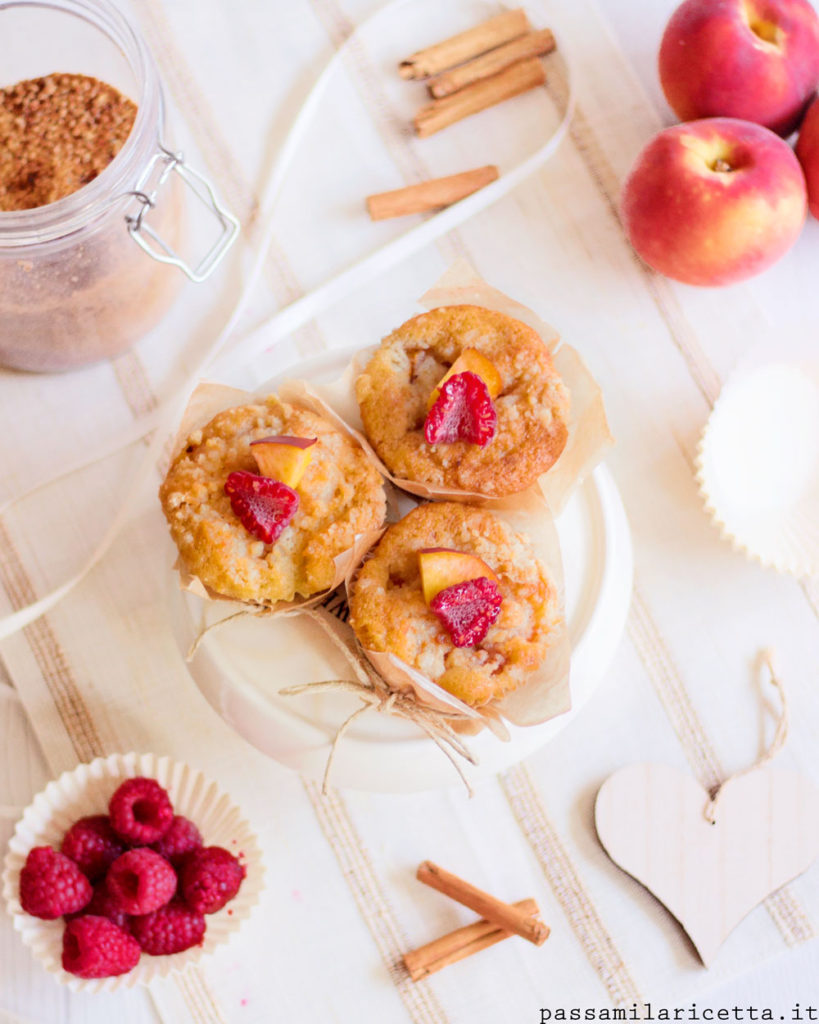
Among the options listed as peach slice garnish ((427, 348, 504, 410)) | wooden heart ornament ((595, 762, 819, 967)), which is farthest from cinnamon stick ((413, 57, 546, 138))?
wooden heart ornament ((595, 762, 819, 967))

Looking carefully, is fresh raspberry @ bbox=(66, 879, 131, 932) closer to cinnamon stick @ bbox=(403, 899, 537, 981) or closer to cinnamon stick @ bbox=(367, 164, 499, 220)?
cinnamon stick @ bbox=(403, 899, 537, 981)

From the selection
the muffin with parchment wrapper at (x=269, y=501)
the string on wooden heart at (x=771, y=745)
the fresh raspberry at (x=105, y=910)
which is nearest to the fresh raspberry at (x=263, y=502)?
the muffin with parchment wrapper at (x=269, y=501)

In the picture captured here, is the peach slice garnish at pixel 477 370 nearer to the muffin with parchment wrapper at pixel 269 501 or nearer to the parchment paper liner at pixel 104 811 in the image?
the muffin with parchment wrapper at pixel 269 501

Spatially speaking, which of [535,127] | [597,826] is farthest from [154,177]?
[597,826]

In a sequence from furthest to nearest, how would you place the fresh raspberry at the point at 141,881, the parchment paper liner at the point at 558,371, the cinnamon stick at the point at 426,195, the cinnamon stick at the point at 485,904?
the cinnamon stick at the point at 426,195 → the cinnamon stick at the point at 485,904 → the fresh raspberry at the point at 141,881 → the parchment paper liner at the point at 558,371

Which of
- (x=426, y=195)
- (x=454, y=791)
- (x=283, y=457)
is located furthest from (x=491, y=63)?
(x=454, y=791)

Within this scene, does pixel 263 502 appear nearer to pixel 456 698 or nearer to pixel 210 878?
pixel 456 698

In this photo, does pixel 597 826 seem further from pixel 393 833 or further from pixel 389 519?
pixel 389 519

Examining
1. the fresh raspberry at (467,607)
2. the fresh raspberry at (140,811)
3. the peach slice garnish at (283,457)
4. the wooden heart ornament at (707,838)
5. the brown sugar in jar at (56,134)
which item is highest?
the brown sugar in jar at (56,134)
